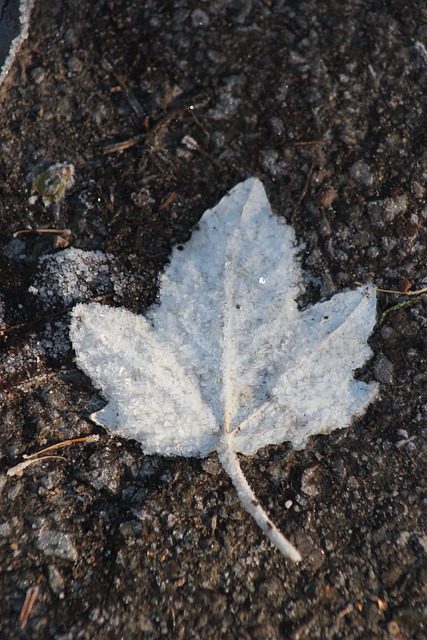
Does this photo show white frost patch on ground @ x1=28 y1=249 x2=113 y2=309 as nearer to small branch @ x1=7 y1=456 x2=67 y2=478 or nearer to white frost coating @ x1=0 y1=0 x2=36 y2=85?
small branch @ x1=7 y1=456 x2=67 y2=478

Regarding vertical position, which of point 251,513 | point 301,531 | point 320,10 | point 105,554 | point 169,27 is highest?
point 169,27

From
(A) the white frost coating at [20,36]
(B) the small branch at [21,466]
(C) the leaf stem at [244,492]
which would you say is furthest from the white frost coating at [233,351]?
(A) the white frost coating at [20,36]

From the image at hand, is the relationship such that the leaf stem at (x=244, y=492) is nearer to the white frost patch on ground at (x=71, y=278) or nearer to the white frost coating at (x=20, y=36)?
the white frost patch on ground at (x=71, y=278)

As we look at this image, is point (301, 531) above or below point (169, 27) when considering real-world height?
below

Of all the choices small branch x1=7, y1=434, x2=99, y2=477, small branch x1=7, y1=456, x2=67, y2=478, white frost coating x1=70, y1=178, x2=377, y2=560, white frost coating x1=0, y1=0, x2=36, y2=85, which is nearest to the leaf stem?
white frost coating x1=70, y1=178, x2=377, y2=560

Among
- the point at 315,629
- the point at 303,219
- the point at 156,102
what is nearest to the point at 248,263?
the point at 303,219

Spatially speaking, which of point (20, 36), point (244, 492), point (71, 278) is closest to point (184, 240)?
point (71, 278)

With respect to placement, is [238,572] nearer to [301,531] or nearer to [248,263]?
[301,531]

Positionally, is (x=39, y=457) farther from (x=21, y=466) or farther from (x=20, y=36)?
(x=20, y=36)
